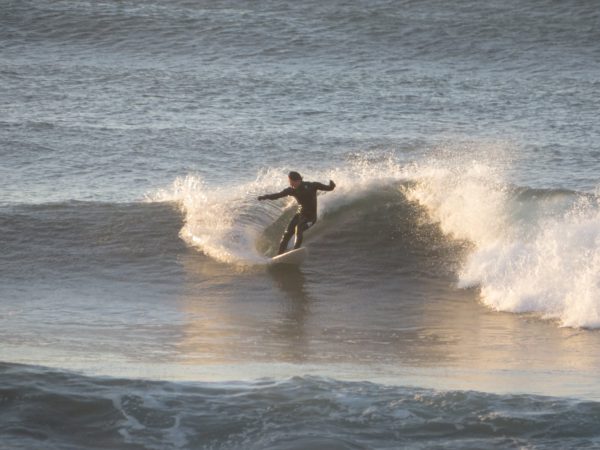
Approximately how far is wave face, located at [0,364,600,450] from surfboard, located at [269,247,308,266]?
20.4ft

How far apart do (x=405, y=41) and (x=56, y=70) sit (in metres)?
9.54

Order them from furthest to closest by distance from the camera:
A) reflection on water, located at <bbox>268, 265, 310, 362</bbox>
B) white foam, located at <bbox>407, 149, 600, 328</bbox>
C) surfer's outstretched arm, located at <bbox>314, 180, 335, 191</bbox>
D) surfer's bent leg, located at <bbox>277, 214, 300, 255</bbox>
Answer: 1. surfer's bent leg, located at <bbox>277, 214, 300, 255</bbox>
2. surfer's outstretched arm, located at <bbox>314, 180, 335, 191</bbox>
3. white foam, located at <bbox>407, 149, 600, 328</bbox>
4. reflection on water, located at <bbox>268, 265, 310, 362</bbox>

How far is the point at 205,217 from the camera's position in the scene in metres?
18.1

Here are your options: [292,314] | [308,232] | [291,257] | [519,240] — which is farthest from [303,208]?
[519,240]

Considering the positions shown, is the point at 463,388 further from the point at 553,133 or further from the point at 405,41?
the point at 405,41

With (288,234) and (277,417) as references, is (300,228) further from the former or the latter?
(277,417)

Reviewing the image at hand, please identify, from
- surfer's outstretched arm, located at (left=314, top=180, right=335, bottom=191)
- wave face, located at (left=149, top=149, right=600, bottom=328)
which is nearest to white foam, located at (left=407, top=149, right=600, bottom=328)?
wave face, located at (left=149, top=149, right=600, bottom=328)

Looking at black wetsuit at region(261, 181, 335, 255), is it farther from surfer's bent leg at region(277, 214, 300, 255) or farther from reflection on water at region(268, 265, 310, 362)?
reflection on water at region(268, 265, 310, 362)

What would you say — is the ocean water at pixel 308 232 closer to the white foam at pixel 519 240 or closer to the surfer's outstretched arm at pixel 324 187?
the white foam at pixel 519 240

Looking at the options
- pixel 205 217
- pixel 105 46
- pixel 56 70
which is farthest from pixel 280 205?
pixel 105 46

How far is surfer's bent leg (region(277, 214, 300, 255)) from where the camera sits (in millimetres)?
16062

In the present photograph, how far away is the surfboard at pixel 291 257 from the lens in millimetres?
15906

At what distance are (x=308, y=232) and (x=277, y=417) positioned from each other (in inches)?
346

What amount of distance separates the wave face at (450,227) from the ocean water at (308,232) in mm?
48
